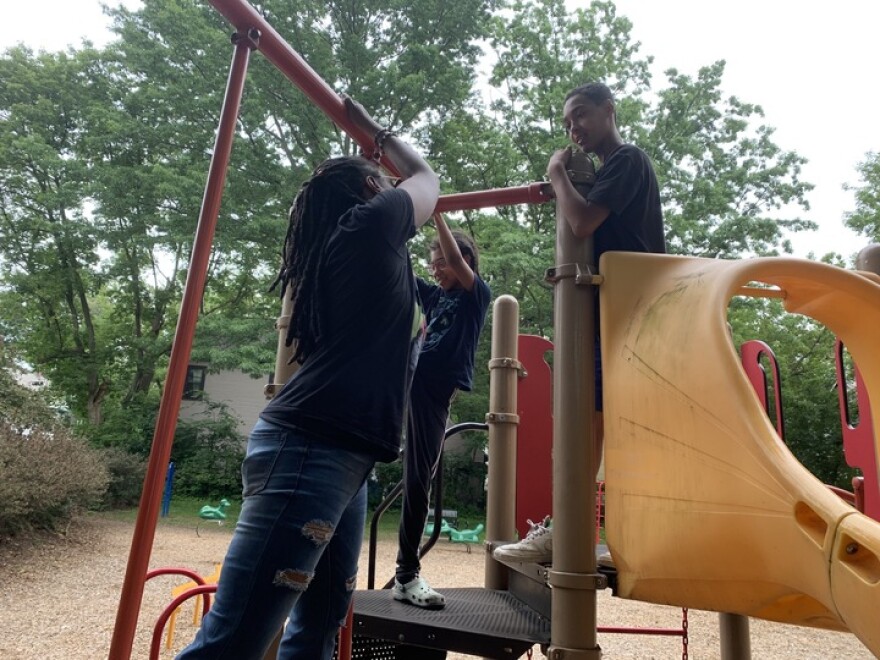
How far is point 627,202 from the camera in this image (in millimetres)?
1893

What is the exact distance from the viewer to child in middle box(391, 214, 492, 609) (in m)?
2.48

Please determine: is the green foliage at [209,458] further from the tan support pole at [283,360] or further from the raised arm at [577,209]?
the raised arm at [577,209]

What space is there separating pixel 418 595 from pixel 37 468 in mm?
8213

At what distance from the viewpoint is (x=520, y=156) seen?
49.3 ft

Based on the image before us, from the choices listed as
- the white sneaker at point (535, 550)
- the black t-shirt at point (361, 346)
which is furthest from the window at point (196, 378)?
the black t-shirt at point (361, 346)

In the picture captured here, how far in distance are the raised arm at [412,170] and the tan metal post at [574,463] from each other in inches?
18.2

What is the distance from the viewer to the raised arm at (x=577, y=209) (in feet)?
6.10

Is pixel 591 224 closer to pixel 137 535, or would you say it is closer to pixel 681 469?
pixel 681 469

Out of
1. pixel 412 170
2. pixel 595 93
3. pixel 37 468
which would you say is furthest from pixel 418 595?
pixel 37 468

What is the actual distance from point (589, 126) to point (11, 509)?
8.53 m

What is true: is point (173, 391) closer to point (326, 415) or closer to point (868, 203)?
point (326, 415)

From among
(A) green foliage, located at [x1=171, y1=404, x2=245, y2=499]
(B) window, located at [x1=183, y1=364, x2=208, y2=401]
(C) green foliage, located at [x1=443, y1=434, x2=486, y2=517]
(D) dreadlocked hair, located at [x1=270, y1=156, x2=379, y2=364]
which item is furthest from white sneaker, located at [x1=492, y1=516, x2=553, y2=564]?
(B) window, located at [x1=183, y1=364, x2=208, y2=401]

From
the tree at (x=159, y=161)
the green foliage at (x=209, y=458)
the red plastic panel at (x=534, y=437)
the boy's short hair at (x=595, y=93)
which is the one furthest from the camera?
the green foliage at (x=209, y=458)

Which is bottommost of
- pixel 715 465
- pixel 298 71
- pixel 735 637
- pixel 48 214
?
pixel 735 637
